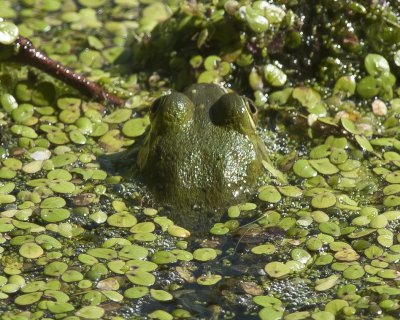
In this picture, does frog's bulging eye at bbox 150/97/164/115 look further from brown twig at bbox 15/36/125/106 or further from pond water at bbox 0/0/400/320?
brown twig at bbox 15/36/125/106

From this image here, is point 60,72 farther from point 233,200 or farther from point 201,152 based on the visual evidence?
point 233,200

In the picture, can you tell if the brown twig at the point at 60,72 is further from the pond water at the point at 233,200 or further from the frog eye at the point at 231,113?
the frog eye at the point at 231,113

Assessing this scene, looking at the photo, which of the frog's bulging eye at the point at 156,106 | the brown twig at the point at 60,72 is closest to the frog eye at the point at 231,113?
the frog's bulging eye at the point at 156,106

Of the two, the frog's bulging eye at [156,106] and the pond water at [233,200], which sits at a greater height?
the frog's bulging eye at [156,106]

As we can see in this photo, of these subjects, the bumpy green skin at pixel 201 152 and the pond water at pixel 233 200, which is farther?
the bumpy green skin at pixel 201 152

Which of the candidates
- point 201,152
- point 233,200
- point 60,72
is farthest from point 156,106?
point 60,72

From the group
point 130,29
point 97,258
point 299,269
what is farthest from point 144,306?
point 130,29

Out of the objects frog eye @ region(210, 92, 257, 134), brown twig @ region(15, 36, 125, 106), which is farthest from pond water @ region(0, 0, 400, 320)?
frog eye @ region(210, 92, 257, 134)
